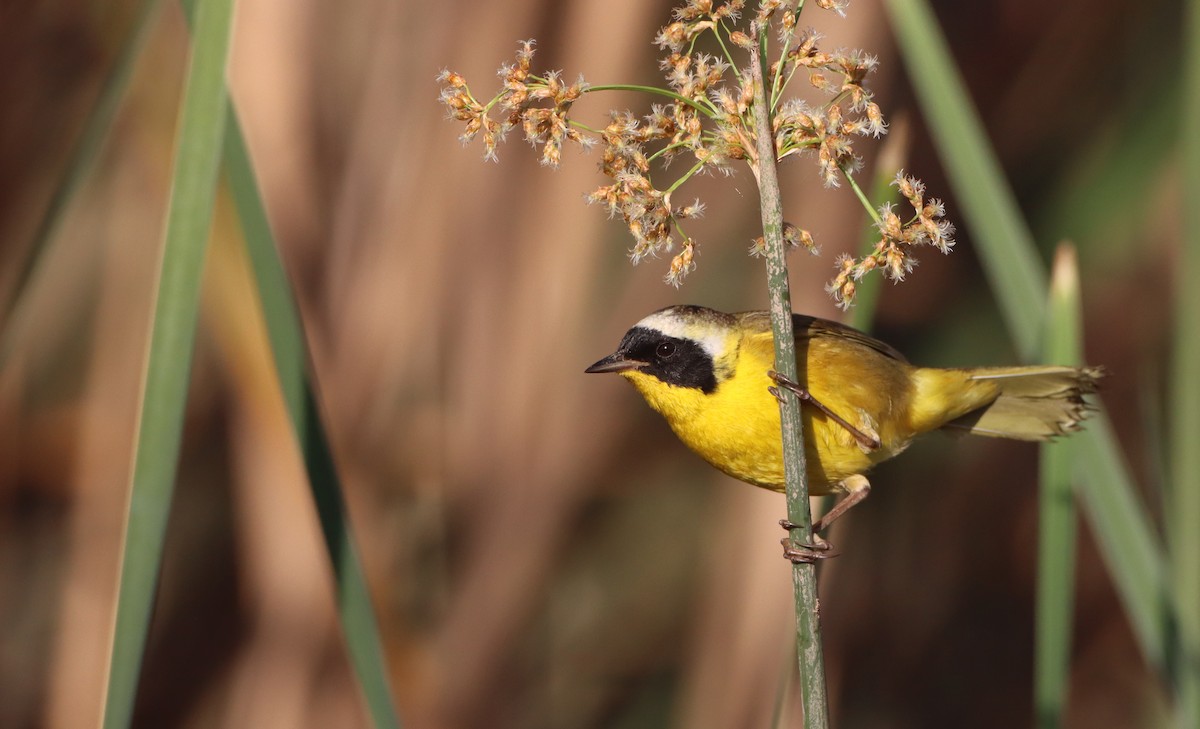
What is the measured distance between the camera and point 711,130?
80cm

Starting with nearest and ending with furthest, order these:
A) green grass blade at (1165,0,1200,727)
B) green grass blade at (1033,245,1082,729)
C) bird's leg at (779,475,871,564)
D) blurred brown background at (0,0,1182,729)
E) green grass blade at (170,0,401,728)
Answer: bird's leg at (779,475,871,564) < green grass blade at (170,0,401,728) < green grass blade at (1033,245,1082,729) < green grass blade at (1165,0,1200,727) < blurred brown background at (0,0,1182,729)

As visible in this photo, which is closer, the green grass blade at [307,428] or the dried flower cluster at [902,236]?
the dried flower cluster at [902,236]

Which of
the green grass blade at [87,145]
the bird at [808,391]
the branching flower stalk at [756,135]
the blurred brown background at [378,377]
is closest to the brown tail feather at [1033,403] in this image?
the bird at [808,391]

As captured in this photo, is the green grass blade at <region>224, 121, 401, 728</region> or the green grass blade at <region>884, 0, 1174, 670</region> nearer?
the green grass blade at <region>224, 121, 401, 728</region>

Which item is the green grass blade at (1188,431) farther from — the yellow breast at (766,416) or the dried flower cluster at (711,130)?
the dried flower cluster at (711,130)

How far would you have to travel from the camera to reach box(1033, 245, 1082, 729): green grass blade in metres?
1.10

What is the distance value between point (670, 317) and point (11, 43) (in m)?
1.32

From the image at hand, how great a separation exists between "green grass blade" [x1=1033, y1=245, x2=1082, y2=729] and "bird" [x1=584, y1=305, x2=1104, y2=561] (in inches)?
2.4

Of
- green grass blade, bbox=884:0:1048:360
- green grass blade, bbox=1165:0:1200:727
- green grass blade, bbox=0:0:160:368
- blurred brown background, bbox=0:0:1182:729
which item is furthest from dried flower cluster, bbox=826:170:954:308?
blurred brown background, bbox=0:0:1182:729

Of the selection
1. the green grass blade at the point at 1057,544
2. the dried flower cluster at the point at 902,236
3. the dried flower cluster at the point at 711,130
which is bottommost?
the green grass blade at the point at 1057,544

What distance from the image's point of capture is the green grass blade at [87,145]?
116cm

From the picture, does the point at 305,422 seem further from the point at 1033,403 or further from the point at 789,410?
the point at 1033,403

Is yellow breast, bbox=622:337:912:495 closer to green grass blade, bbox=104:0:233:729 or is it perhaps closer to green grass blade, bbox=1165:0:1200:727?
green grass blade, bbox=1165:0:1200:727

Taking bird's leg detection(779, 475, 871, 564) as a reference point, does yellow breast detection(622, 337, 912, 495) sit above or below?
above
